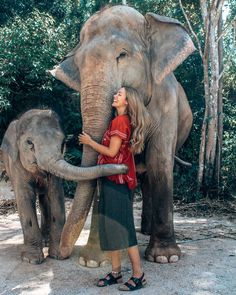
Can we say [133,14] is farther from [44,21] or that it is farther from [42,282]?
[44,21]

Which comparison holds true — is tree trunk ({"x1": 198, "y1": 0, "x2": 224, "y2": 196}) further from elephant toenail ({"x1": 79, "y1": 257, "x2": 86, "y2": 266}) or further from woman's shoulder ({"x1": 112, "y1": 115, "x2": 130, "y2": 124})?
woman's shoulder ({"x1": 112, "y1": 115, "x2": 130, "y2": 124})

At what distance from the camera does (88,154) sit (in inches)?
154

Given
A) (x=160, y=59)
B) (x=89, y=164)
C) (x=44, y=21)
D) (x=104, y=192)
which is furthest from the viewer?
(x=44, y=21)

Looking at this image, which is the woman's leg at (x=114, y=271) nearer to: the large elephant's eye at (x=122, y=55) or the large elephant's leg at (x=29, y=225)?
the large elephant's leg at (x=29, y=225)

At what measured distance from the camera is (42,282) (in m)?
3.79

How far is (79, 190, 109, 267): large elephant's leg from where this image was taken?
13.6 ft

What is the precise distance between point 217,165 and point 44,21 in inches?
181

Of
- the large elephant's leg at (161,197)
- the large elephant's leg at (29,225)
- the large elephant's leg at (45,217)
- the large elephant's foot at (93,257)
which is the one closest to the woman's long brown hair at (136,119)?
the large elephant's leg at (161,197)

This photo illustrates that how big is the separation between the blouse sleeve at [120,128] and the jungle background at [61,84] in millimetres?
4623

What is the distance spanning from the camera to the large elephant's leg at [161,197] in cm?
436

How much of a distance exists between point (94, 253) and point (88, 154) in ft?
2.98

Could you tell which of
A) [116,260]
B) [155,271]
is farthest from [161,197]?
[116,260]

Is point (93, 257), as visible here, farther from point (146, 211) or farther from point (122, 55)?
point (122, 55)

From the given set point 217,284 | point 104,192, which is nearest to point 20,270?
point 104,192
